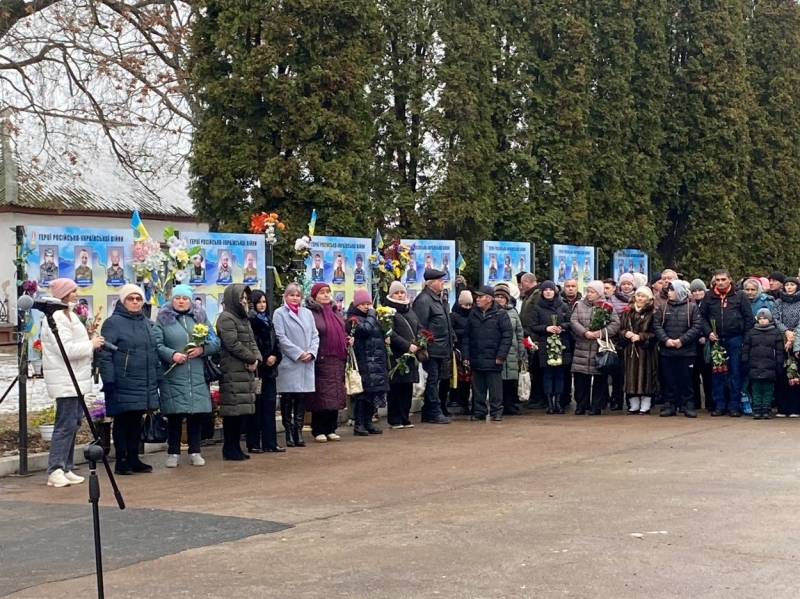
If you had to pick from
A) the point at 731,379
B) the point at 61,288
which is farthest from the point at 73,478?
the point at 731,379

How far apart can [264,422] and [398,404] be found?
8.77 ft

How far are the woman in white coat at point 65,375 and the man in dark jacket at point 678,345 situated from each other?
8167 millimetres

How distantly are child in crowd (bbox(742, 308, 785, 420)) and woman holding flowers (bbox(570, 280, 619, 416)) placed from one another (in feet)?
6.19

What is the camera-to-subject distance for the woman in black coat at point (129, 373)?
36.5ft

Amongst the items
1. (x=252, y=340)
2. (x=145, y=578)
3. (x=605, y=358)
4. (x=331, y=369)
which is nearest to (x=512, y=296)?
(x=605, y=358)

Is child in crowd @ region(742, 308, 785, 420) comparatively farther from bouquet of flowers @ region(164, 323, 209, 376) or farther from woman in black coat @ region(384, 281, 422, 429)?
bouquet of flowers @ region(164, 323, 209, 376)

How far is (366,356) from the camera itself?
14.1 meters

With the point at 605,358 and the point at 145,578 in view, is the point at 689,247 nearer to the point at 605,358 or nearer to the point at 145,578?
the point at 605,358

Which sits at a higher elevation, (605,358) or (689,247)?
(689,247)

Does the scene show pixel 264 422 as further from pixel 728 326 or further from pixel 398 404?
pixel 728 326

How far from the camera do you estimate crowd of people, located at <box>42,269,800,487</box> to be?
11.6m

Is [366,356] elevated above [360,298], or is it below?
below

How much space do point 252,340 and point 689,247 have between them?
16.6 meters

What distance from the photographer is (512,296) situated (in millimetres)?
16719
